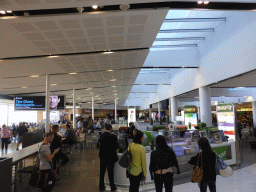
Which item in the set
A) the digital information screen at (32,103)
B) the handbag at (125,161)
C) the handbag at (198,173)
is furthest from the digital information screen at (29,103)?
the handbag at (198,173)

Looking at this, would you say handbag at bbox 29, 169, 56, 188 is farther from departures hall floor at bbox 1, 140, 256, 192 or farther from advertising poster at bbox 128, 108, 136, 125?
advertising poster at bbox 128, 108, 136, 125

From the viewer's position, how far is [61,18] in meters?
4.23

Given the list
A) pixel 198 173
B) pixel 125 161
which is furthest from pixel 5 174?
pixel 198 173

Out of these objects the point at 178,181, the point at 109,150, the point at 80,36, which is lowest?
the point at 178,181

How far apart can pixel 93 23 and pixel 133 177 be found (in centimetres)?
338

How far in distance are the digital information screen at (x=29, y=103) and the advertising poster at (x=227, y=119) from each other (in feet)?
30.0

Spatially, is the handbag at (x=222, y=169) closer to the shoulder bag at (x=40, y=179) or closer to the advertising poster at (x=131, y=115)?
the shoulder bag at (x=40, y=179)

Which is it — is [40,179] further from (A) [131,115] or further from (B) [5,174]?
(A) [131,115]

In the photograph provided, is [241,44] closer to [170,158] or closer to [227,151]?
[227,151]

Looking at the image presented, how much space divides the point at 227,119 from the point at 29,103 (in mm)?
10054

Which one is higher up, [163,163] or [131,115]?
[131,115]

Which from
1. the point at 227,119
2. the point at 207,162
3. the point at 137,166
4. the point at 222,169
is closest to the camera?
the point at 207,162

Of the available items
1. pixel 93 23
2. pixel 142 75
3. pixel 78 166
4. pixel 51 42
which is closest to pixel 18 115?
pixel 142 75

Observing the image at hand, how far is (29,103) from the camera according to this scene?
11234 mm
